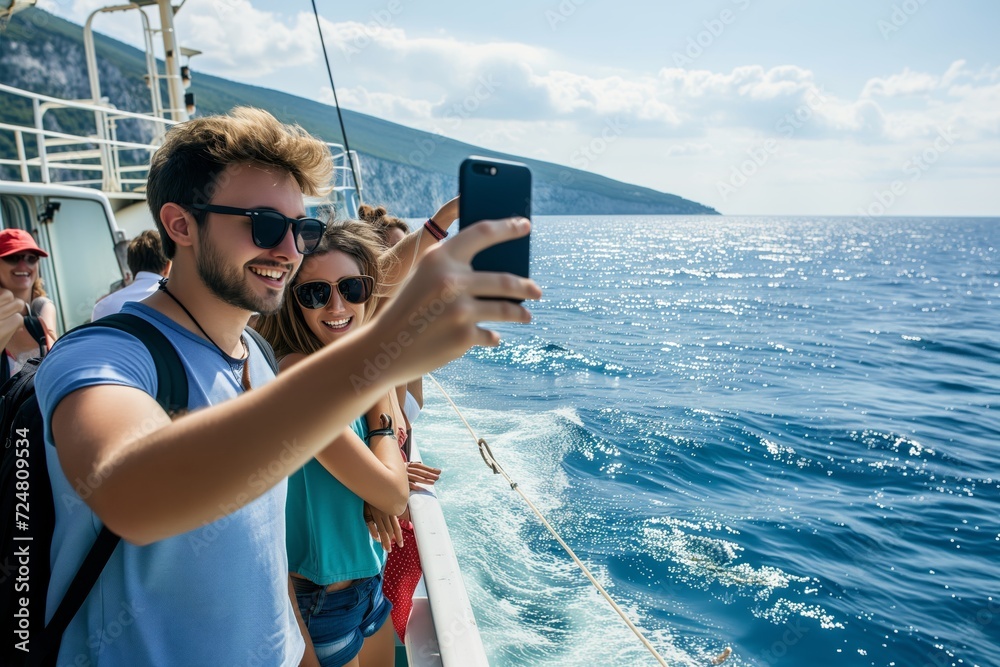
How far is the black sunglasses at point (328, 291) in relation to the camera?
2.10 meters

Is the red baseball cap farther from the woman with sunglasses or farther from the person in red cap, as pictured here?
the woman with sunglasses

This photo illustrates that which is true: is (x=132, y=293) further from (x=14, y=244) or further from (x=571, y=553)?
(x=571, y=553)

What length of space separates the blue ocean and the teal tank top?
2.61 meters

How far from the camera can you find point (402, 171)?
11612 cm

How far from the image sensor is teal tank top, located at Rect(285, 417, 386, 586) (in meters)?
1.96

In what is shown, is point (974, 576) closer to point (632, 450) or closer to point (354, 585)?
point (632, 450)

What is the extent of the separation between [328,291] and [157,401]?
3.72 ft

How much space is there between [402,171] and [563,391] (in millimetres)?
109642

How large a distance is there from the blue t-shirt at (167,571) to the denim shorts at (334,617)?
732mm

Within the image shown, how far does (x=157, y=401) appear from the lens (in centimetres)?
102

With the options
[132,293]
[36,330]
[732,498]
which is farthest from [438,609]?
[732,498]

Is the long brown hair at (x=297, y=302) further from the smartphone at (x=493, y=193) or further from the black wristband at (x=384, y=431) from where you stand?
the smartphone at (x=493, y=193)

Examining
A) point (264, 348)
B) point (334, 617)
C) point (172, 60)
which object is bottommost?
point (334, 617)

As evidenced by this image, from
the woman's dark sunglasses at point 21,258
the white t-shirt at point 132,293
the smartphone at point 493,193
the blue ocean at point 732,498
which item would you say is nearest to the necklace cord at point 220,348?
the smartphone at point 493,193
